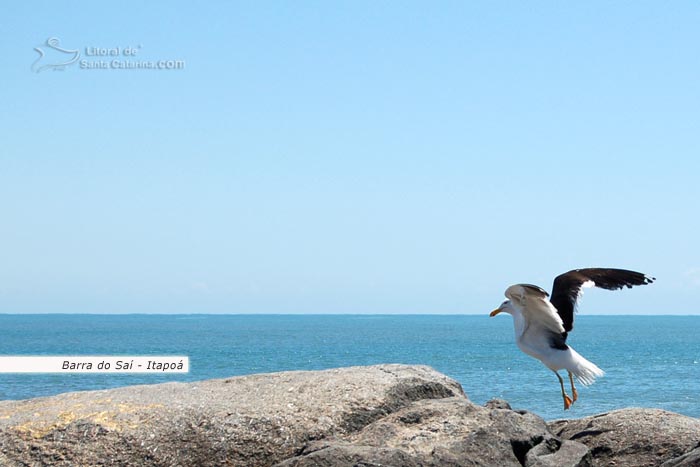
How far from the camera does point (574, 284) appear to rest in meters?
12.6

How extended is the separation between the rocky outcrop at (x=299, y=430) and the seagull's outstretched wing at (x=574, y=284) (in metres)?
2.45

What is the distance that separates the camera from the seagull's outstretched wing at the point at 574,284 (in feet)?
40.3

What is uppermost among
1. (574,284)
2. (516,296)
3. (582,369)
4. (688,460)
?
(574,284)

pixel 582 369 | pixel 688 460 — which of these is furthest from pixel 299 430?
pixel 582 369

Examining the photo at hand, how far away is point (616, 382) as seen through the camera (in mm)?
46156

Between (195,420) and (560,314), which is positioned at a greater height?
(560,314)

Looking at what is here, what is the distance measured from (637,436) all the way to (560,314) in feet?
8.37

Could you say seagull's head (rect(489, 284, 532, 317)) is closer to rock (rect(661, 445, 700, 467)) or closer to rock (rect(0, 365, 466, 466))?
rock (rect(0, 365, 466, 466))
